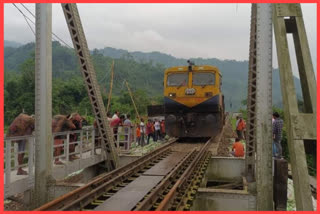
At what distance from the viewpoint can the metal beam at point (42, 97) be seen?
25.8 ft

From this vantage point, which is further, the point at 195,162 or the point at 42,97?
the point at 195,162

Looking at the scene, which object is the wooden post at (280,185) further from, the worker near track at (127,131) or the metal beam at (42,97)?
the worker near track at (127,131)

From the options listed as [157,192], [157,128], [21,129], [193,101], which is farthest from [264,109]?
[157,128]

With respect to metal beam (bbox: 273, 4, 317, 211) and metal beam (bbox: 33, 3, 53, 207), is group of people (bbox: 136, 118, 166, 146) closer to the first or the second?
metal beam (bbox: 33, 3, 53, 207)

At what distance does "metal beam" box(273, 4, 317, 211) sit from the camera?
5.04 meters

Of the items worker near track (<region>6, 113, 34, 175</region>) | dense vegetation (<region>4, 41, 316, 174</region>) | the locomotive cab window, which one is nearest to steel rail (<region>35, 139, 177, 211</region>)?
worker near track (<region>6, 113, 34, 175</region>)

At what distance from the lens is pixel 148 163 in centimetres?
1023

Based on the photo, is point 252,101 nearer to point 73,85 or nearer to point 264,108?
point 264,108

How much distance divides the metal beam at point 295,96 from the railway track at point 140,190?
2088 mm

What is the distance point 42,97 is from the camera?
311 inches

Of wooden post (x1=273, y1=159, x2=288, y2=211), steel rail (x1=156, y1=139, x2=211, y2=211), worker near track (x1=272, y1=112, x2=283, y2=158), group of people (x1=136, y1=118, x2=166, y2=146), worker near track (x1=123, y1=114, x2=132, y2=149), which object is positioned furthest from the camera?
group of people (x1=136, y1=118, x2=166, y2=146)

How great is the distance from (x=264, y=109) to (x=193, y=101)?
8959 mm

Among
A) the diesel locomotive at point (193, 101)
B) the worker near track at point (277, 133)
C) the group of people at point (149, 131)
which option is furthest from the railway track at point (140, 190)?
the group of people at point (149, 131)

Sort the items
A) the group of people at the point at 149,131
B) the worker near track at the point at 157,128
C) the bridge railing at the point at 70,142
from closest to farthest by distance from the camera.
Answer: the bridge railing at the point at 70,142, the group of people at the point at 149,131, the worker near track at the point at 157,128
